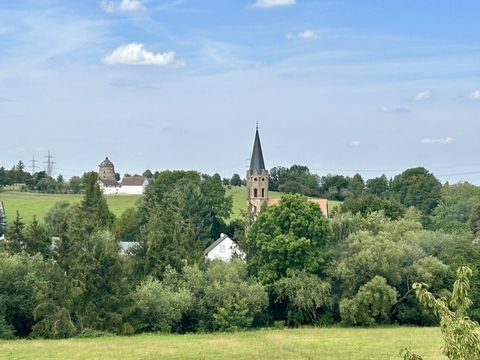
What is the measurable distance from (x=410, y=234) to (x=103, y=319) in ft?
79.4

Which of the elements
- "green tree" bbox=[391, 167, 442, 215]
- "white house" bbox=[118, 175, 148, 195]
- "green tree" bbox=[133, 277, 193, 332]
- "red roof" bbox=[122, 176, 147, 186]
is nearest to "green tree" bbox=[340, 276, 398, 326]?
"green tree" bbox=[133, 277, 193, 332]

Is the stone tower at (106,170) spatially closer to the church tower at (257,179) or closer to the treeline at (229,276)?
the church tower at (257,179)

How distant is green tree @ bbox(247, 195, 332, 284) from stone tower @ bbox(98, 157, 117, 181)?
397 ft

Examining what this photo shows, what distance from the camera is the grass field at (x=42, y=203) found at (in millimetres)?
97731

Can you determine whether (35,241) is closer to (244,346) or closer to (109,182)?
(244,346)

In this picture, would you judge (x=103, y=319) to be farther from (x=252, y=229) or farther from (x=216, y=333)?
→ (x=252, y=229)

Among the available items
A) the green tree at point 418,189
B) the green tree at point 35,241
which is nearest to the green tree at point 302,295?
the green tree at point 35,241

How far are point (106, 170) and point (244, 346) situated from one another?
449 feet

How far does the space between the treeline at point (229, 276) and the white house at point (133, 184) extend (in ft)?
324

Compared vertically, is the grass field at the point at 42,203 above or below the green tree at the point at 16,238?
above

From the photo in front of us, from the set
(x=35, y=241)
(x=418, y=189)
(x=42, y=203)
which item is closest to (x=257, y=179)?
(x=35, y=241)

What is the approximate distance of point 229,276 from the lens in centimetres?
4072

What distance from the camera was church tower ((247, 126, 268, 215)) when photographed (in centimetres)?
7688

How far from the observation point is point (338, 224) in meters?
48.0
